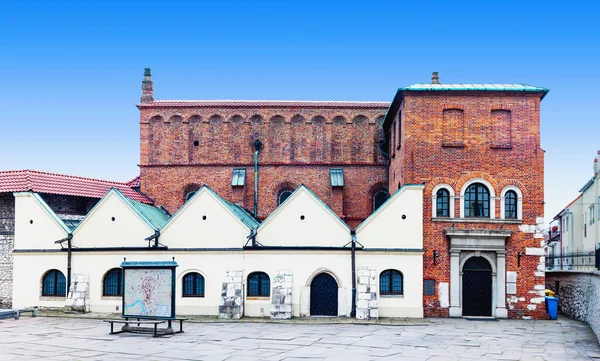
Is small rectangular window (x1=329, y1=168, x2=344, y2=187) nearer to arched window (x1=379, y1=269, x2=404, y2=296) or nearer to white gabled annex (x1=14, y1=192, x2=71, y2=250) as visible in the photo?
arched window (x1=379, y1=269, x2=404, y2=296)

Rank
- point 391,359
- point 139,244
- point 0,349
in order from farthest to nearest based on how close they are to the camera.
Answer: point 139,244 → point 0,349 → point 391,359

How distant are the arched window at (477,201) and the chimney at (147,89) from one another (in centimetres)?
2081

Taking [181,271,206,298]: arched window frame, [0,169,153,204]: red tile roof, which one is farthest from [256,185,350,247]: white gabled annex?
[0,169,153,204]: red tile roof

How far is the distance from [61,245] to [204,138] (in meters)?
11.4

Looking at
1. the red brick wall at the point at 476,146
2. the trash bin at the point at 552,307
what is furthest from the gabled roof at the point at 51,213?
the trash bin at the point at 552,307

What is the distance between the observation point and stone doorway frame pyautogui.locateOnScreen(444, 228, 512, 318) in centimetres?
2911

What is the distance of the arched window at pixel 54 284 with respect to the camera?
30.9 m

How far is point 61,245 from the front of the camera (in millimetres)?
31250

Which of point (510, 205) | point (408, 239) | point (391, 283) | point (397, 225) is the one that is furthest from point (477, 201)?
point (391, 283)

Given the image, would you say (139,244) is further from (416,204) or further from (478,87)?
(478,87)

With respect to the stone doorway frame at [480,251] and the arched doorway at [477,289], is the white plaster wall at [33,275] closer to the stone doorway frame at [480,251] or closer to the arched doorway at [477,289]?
the stone doorway frame at [480,251]

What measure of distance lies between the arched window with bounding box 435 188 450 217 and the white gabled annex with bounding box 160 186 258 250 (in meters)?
8.76

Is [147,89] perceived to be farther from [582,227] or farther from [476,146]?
[582,227]

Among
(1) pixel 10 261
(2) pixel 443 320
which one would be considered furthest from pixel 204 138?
(2) pixel 443 320
